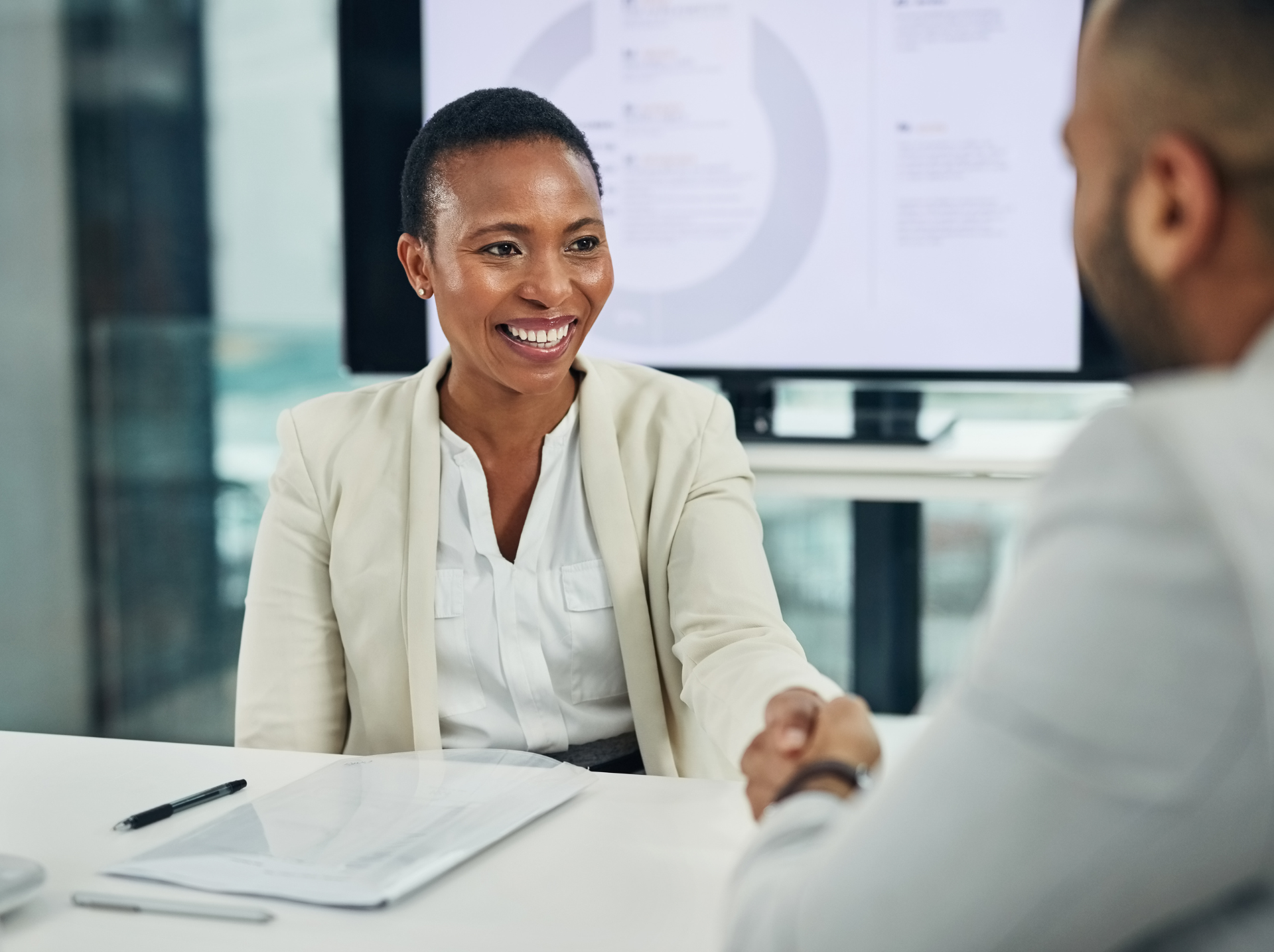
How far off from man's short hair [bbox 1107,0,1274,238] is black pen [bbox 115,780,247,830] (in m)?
0.89

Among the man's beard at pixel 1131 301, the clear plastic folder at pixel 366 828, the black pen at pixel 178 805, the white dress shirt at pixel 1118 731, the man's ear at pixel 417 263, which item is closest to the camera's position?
the white dress shirt at pixel 1118 731

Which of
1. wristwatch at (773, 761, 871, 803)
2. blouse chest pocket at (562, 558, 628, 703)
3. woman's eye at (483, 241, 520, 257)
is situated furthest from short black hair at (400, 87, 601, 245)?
wristwatch at (773, 761, 871, 803)

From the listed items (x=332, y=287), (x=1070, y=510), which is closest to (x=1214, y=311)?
(x=1070, y=510)

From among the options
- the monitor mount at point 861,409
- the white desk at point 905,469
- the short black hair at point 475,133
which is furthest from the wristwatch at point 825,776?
the monitor mount at point 861,409

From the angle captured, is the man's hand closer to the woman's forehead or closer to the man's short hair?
the man's short hair

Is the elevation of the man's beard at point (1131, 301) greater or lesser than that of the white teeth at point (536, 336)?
greater

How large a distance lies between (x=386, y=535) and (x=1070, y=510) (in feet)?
3.65

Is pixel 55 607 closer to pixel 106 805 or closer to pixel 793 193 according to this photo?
pixel 793 193

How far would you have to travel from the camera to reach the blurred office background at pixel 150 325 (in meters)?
3.15

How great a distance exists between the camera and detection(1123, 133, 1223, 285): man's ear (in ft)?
1.92

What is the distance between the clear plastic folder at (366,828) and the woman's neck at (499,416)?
51 centimetres

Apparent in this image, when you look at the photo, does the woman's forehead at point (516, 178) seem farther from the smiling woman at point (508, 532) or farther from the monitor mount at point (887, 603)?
the monitor mount at point (887, 603)

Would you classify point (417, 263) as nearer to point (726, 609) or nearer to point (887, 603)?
point (726, 609)

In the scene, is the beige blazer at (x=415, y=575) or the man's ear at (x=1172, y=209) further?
the beige blazer at (x=415, y=575)
